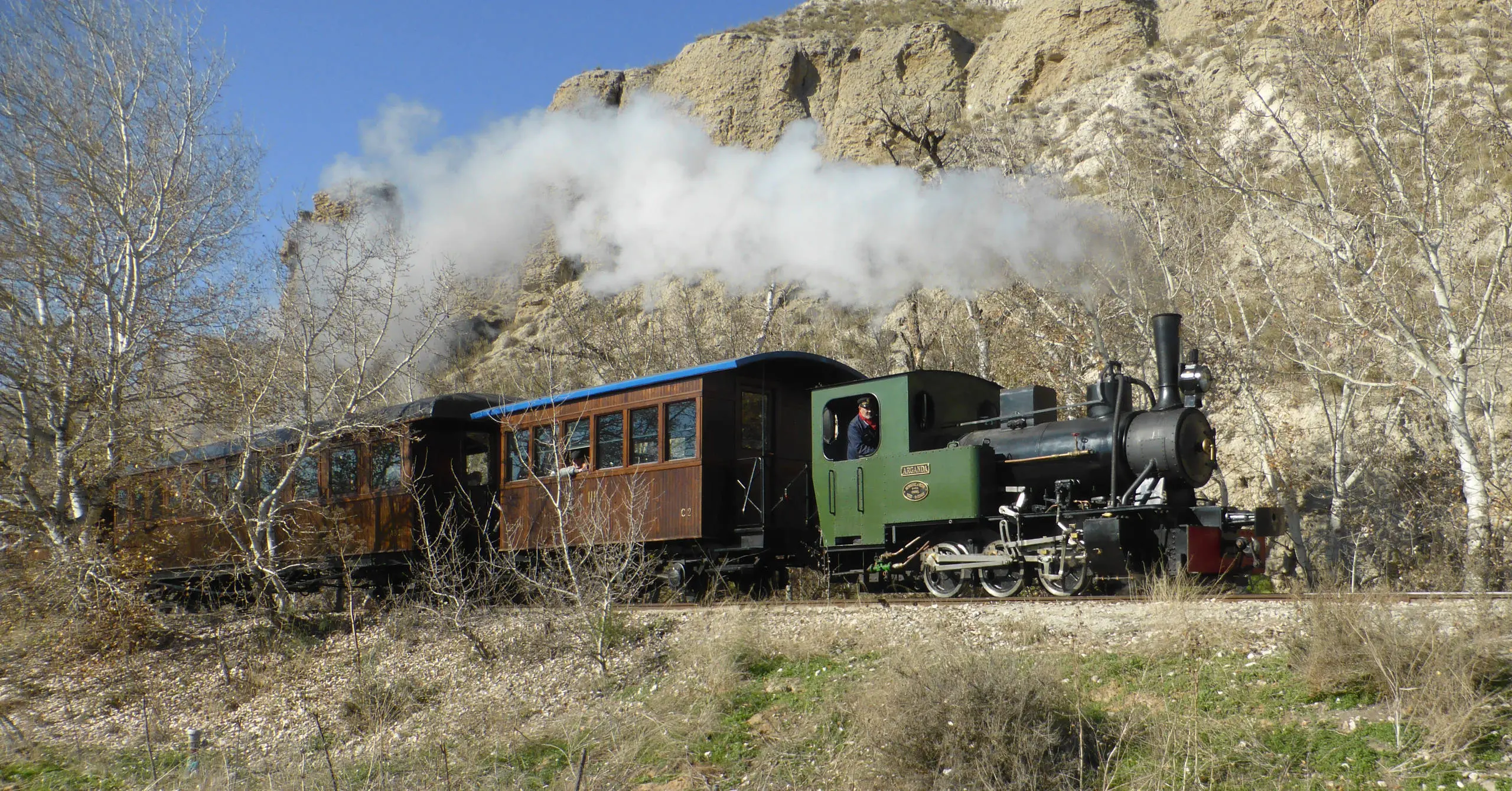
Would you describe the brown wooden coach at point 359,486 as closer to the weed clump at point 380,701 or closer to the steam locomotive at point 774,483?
the steam locomotive at point 774,483

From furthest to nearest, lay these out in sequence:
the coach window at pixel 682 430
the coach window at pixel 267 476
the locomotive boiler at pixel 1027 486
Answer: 1. the coach window at pixel 267 476
2. the coach window at pixel 682 430
3. the locomotive boiler at pixel 1027 486

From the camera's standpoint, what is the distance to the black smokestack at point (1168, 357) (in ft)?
30.0

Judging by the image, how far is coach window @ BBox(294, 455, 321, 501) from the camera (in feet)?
46.6

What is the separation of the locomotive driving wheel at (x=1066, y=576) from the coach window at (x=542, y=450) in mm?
5894

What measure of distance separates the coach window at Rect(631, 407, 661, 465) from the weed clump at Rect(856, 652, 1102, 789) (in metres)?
5.81

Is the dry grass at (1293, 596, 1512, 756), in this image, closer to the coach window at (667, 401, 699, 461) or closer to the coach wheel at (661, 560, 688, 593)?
the coach window at (667, 401, 699, 461)

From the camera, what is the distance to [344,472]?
14.0 m

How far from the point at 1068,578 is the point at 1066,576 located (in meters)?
0.04

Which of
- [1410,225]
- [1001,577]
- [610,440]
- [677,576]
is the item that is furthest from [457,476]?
[1410,225]

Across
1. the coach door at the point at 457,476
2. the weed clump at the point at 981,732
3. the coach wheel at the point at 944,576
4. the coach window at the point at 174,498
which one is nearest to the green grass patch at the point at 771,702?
the weed clump at the point at 981,732

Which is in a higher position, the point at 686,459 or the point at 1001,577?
the point at 686,459

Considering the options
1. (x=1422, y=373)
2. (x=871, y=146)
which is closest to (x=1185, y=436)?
(x=1422, y=373)

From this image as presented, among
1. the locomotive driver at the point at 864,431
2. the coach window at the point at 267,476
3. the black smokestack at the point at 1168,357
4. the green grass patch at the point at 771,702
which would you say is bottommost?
the green grass patch at the point at 771,702

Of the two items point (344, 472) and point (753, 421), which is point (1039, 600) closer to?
point (753, 421)
